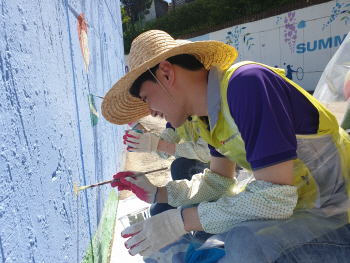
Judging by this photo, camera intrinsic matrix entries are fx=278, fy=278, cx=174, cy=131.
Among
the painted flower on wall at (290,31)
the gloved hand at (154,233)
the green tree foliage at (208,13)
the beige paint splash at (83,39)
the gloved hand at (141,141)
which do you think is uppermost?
the green tree foliage at (208,13)

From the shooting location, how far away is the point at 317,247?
1041 mm

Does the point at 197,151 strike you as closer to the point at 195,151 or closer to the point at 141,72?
the point at 195,151

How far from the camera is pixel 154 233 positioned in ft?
4.10

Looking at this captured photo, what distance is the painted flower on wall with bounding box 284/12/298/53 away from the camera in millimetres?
8242

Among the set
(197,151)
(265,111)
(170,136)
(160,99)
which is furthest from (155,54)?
(170,136)

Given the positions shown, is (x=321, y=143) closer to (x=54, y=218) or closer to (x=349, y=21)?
(x=54, y=218)

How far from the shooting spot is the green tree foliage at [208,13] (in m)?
9.50

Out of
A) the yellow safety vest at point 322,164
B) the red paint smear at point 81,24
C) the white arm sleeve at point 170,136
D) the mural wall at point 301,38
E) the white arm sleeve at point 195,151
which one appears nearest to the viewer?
the yellow safety vest at point 322,164

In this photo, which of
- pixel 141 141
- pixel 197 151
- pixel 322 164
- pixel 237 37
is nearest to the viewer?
pixel 322 164

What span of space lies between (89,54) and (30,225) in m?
1.30

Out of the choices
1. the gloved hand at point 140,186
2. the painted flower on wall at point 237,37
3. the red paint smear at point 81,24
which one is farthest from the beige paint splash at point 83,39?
the painted flower on wall at point 237,37

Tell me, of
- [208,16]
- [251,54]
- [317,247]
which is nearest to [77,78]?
[317,247]

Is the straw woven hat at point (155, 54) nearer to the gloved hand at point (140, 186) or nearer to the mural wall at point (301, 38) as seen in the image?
the gloved hand at point (140, 186)

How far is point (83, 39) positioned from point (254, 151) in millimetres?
1228
